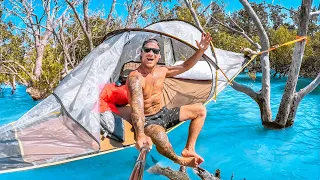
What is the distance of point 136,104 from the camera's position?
2.15 metres

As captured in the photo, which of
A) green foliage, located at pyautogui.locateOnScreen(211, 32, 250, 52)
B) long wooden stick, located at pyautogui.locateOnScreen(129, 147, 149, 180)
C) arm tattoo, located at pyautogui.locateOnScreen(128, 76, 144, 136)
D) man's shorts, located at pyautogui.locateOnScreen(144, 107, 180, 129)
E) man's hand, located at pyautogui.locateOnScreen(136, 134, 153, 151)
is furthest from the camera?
green foliage, located at pyautogui.locateOnScreen(211, 32, 250, 52)

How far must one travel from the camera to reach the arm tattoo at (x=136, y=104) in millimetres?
2039

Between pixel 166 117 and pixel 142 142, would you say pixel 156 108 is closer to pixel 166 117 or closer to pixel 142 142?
pixel 166 117

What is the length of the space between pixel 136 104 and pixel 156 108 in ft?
1.51

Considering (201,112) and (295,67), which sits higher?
(295,67)

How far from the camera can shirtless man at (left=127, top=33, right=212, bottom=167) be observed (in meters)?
2.11

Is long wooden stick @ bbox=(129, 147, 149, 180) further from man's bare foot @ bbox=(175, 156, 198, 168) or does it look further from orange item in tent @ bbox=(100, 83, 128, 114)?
orange item in tent @ bbox=(100, 83, 128, 114)

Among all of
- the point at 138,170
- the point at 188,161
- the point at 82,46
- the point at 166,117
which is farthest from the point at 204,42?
the point at 82,46

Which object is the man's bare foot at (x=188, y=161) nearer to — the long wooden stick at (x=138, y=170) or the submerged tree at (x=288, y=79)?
the long wooden stick at (x=138, y=170)

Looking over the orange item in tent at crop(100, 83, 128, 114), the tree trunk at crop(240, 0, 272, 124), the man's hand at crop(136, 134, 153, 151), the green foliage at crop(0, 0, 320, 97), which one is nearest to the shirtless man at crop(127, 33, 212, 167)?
the man's hand at crop(136, 134, 153, 151)

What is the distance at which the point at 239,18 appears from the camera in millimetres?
23812

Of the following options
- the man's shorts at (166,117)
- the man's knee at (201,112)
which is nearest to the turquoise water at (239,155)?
the man's shorts at (166,117)

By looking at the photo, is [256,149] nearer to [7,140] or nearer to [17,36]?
[7,140]

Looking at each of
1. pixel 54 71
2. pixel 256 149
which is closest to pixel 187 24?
pixel 256 149
